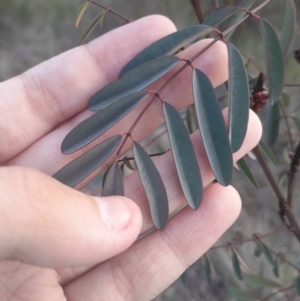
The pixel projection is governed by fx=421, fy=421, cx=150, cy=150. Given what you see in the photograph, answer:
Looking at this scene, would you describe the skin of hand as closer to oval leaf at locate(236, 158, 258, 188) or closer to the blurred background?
oval leaf at locate(236, 158, 258, 188)

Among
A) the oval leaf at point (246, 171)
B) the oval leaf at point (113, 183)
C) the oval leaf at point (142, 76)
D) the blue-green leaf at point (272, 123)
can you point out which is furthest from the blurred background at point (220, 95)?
the oval leaf at point (113, 183)

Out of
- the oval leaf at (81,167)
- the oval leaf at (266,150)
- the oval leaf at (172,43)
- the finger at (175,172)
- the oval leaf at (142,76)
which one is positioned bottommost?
the oval leaf at (266,150)

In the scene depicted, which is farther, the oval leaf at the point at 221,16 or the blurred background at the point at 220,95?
the blurred background at the point at 220,95

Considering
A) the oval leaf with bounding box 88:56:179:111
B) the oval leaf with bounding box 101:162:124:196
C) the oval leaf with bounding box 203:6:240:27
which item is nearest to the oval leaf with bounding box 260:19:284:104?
the oval leaf with bounding box 203:6:240:27

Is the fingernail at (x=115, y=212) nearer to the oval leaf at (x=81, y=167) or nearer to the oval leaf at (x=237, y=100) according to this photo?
the oval leaf at (x=81, y=167)

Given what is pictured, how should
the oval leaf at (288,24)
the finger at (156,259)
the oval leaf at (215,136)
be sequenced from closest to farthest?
the oval leaf at (215,136) → the oval leaf at (288,24) → the finger at (156,259)

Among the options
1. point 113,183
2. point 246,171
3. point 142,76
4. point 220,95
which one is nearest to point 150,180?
point 113,183

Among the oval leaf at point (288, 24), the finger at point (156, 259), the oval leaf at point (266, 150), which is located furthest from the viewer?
the oval leaf at point (266, 150)

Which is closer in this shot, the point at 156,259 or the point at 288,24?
the point at 288,24

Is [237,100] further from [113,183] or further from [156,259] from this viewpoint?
[156,259]
